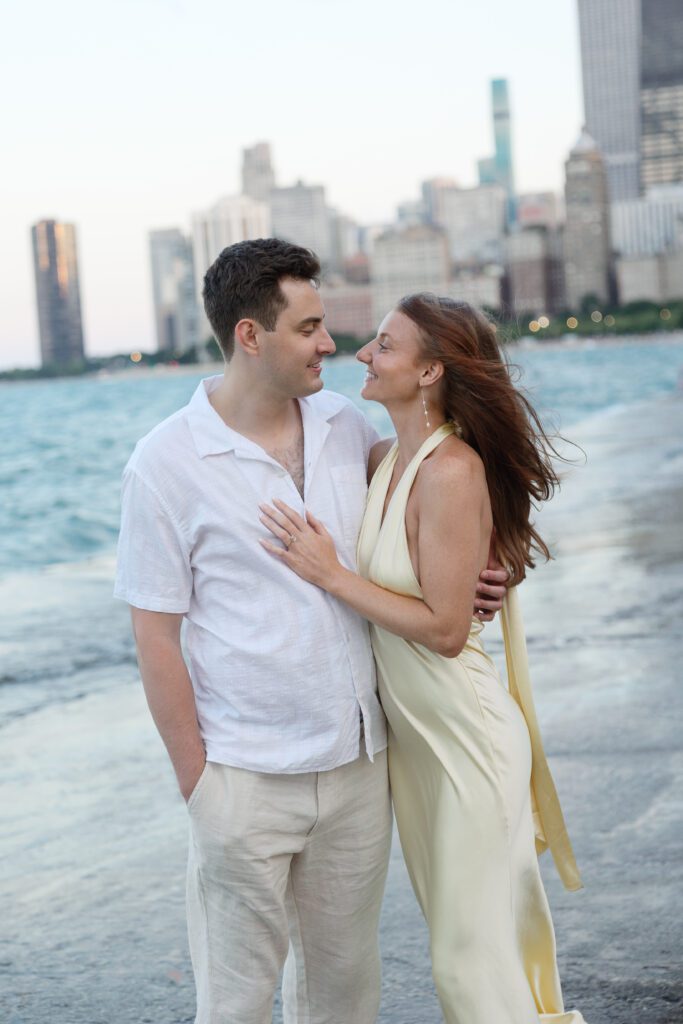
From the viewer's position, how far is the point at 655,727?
544cm

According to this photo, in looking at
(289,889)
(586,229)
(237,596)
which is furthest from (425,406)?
(586,229)

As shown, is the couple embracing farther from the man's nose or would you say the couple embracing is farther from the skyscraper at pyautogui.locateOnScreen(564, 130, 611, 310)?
the skyscraper at pyautogui.locateOnScreen(564, 130, 611, 310)

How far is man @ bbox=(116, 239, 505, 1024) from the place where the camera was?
2609mm

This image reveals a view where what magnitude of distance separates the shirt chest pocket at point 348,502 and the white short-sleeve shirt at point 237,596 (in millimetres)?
112

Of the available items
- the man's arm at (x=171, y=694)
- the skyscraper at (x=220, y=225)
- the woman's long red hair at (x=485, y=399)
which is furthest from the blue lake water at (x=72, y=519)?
the skyscraper at (x=220, y=225)

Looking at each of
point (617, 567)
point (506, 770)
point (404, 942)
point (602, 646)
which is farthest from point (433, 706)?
point (617, 567)

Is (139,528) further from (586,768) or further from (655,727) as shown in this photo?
(655,727)

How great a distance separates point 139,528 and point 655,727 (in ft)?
11.1

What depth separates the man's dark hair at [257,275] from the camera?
2.58 meters

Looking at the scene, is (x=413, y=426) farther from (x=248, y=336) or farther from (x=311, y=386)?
(x=248, y=336)

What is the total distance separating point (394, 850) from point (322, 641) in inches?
81.4

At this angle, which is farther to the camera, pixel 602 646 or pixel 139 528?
pixel 602 646

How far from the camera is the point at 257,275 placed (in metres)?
2.58

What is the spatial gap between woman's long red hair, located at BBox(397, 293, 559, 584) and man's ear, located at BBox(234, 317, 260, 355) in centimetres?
31
